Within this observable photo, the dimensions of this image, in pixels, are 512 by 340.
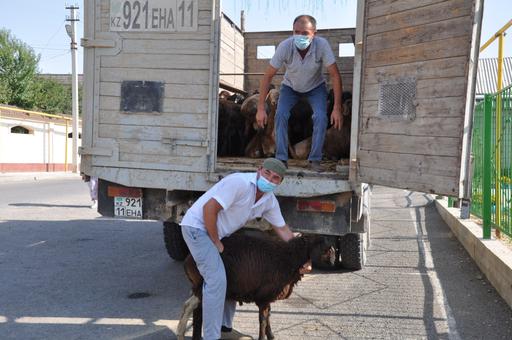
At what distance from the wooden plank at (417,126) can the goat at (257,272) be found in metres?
1.22

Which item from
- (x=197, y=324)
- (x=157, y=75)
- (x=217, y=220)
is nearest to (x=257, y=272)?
(x=217, y=220)

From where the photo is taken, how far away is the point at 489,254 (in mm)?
5941

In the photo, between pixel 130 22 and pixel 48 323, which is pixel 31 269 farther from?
pixel 130 22

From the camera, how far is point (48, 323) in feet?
15.3

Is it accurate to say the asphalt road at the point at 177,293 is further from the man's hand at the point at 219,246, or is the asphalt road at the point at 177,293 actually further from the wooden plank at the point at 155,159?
the wooden plank at the point at 155,159

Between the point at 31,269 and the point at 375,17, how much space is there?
5023 millimetres

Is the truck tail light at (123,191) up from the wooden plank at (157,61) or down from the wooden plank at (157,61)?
down

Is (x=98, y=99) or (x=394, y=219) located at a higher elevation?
(x=98, y=99)

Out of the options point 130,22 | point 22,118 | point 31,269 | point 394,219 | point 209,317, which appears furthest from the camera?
point 22,118

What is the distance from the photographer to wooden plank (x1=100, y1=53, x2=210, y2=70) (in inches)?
208

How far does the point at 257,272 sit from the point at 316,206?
124 centimetres

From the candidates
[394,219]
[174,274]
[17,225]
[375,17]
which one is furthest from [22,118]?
[375,17]

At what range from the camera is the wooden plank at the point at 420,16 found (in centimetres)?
399

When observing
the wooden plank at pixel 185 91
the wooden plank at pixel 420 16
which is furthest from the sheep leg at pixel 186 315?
the wooden plank at pixel 420 16
